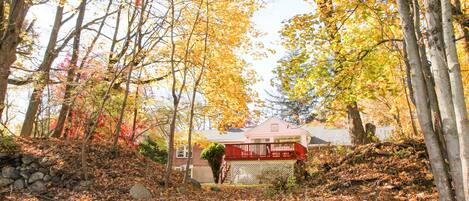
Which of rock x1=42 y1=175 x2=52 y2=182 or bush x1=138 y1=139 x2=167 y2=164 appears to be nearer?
rock x1=42 y1=175 x2=52 y2=182

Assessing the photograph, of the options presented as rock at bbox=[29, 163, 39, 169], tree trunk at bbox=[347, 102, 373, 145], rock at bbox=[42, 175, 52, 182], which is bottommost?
rock at bbox=[42, 175, 52, 182]

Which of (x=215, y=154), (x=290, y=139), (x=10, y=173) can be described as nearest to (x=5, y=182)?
(x=10, y=173)

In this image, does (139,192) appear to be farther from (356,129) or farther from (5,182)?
(356,129)

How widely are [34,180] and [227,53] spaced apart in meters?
7.38

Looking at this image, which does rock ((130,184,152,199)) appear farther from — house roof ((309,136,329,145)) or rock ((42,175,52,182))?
house roof ((309,136,329,145))

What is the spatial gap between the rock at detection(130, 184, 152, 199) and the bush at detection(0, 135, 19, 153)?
164 inches

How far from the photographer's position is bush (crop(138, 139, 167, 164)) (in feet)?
82.7

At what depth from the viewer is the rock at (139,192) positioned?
9656 millimetres

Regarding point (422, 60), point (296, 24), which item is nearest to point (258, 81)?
point (296, 24)

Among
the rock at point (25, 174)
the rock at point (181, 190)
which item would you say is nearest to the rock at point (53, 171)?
the rock at point (25, 174)

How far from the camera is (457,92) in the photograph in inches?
161

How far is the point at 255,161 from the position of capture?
761 inches

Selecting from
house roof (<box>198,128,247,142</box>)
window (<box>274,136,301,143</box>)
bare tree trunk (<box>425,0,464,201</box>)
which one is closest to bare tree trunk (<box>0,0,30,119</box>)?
bare tree trunk (<box>425,0,464,201</box>)

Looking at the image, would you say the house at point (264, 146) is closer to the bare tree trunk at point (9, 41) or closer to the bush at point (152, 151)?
the bush at point (152, 151)
